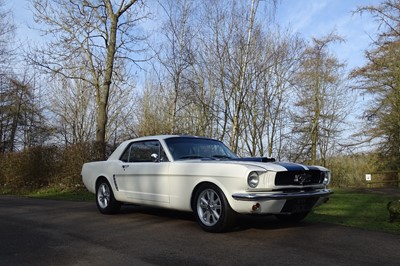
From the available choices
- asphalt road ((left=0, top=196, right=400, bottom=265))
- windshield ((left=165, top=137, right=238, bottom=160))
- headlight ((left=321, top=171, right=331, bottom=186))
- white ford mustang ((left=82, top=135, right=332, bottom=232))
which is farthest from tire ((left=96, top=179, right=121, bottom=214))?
headlight ((left=321, top=171, right=331, bottom=186))

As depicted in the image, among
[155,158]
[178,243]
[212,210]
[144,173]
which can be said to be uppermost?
[155,158]

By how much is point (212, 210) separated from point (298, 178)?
4.76ft

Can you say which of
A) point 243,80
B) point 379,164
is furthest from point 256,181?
point 379,164

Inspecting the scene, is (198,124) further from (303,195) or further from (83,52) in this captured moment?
(303,195)

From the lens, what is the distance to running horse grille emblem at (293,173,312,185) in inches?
257

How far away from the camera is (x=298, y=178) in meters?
6.55

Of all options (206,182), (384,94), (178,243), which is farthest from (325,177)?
(384,94)

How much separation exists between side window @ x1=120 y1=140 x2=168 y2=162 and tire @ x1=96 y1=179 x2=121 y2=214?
736 millimetres

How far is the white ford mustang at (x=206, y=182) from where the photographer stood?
20.0ft

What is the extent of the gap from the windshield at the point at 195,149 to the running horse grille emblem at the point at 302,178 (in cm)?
157

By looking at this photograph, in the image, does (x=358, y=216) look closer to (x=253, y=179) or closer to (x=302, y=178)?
(x=302, y=178)

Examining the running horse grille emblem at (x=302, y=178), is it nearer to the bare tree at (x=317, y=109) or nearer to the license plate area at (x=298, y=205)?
the license plate area at (x=298, y=205)

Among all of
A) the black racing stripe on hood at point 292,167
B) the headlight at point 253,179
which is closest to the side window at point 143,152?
the headlight at point 253,179

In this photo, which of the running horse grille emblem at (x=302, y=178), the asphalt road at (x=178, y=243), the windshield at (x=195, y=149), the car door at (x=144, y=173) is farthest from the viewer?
the windshield at (x=195, y=149)
